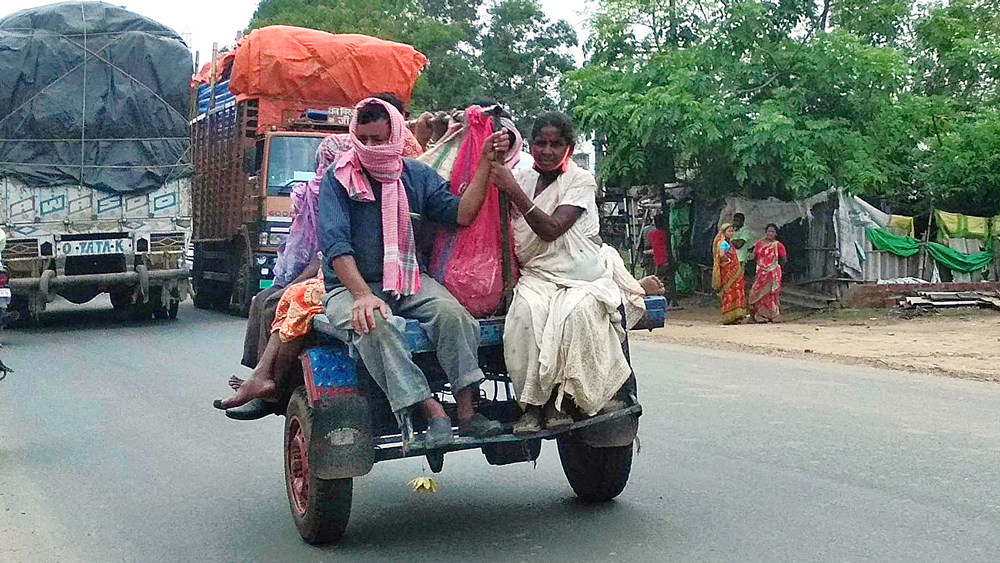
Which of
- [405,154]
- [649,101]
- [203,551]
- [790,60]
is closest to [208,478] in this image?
[203,551]

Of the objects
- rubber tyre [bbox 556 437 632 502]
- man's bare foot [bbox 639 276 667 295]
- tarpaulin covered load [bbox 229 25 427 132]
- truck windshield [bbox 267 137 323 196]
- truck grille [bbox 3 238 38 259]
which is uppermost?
tarpaulin covered load [bbox 229 25 427 132]

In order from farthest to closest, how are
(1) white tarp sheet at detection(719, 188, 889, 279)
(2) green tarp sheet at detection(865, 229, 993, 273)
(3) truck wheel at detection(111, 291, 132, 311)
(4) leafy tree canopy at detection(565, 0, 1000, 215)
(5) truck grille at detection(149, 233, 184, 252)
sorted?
(2) green tarp sheet at detection(865, 229, 993, 273) < (1) white tarp sheet at detection(719, 188, 889, 279) < (3) truck wheel at detection(111, 291, 132, 311) < (4) leafy tree canopy at detection(565, 0, 1000, 215) < (5) truck grille at detection(149, 233, 184, 252)

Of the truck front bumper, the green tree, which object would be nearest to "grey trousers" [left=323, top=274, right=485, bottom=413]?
the truck front bumper

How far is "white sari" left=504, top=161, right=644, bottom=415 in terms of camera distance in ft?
15.7

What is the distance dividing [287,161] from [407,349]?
1192cm

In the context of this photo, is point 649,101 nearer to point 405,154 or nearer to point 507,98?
point 405,154

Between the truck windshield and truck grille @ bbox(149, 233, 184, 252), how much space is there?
5.00ft

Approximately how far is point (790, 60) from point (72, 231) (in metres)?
10.5

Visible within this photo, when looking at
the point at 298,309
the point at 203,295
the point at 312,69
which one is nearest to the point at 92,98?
the point at 312,69

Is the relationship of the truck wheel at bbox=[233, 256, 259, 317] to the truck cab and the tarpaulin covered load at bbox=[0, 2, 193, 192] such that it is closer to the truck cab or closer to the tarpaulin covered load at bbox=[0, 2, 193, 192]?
the truck cab

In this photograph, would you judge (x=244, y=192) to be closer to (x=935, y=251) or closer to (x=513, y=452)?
(x=935, y=251)

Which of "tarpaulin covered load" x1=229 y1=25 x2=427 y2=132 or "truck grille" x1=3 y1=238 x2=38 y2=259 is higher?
"tarpaulin covered load" x1=229 y1=25 x2=427 y2=132

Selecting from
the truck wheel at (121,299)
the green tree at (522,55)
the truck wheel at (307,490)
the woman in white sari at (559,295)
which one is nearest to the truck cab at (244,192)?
A: the truck wheel at (121,299)

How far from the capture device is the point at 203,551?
206 inches
